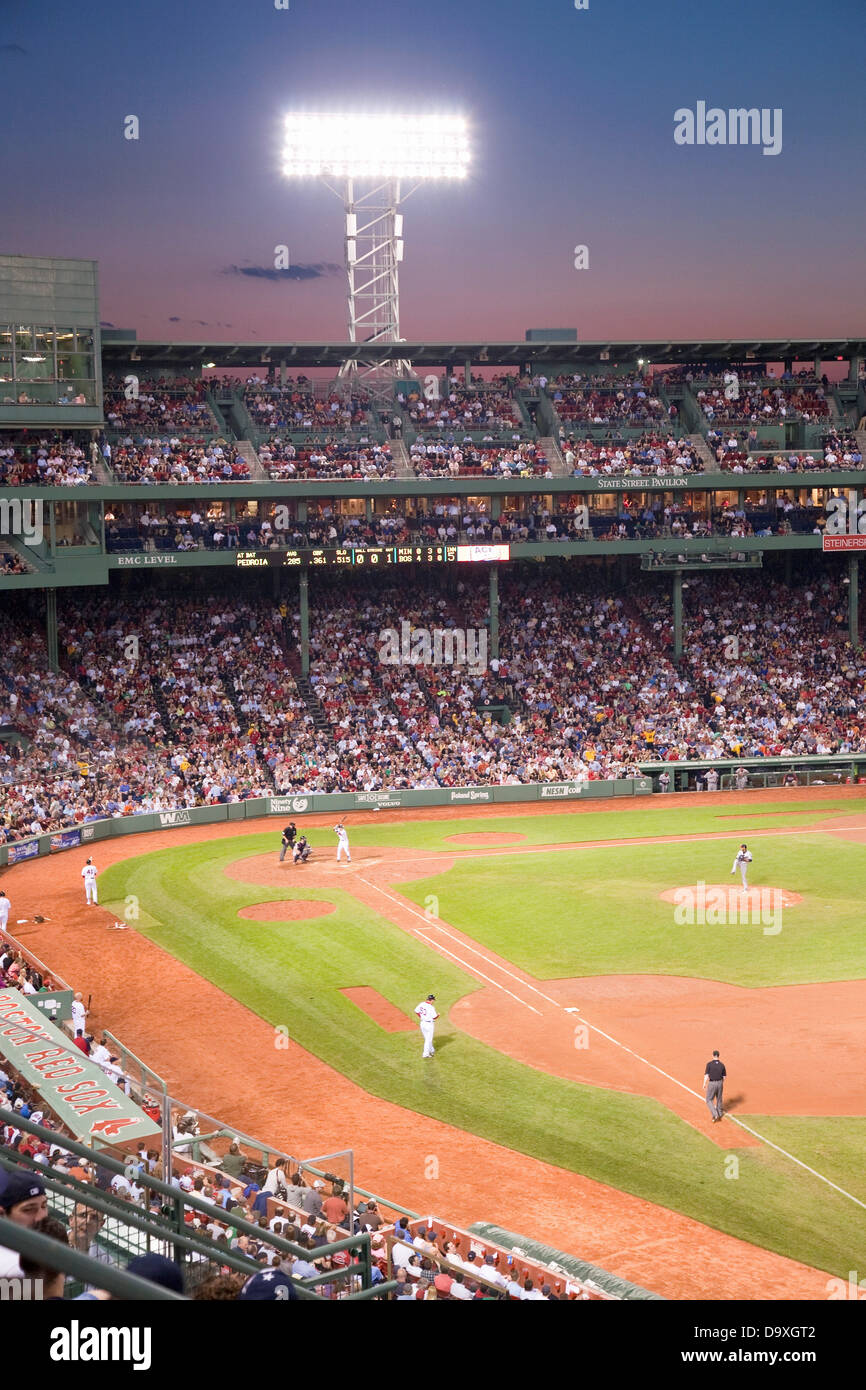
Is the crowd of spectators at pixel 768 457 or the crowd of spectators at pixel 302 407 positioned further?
the crowd of spectators at pixel 768 457

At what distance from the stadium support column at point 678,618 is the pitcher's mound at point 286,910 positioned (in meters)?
26.1

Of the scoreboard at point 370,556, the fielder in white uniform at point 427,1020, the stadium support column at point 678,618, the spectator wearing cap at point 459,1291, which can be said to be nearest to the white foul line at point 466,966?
the fielder in white uniform at point 427,1020

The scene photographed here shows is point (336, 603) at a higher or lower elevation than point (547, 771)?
higher

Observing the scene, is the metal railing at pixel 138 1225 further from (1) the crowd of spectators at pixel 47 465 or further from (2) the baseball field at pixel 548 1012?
(1) the crowd of spectators at pixel 47 465

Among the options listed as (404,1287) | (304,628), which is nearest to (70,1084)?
(404,1287)

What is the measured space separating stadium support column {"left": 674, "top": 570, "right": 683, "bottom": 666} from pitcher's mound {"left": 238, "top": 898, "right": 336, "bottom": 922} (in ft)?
85.7

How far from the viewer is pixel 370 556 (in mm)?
49781

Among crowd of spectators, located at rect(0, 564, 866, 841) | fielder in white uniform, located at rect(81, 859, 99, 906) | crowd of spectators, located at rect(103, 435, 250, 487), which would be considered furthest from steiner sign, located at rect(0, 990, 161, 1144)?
crowd of spectators, located at rect(103, 435, 250, 487)

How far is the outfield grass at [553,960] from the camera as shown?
16859 millimetres

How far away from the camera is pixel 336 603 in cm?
5378

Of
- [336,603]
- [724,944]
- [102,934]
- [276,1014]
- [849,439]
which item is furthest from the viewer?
[849,439]

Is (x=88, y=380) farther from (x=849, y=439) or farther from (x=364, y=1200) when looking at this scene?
(x=364, y=1200)

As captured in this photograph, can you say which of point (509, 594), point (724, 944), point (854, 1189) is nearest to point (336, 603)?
point (509, 594)

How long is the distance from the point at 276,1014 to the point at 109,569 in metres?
28.0
